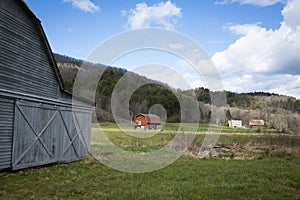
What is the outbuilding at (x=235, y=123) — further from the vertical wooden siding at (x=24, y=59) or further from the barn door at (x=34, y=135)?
the barn door at (x=34, y=135)

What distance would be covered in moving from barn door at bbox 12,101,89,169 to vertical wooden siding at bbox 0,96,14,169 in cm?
19

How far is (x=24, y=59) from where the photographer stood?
12.0m

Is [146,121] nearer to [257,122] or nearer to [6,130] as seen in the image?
[257,122]

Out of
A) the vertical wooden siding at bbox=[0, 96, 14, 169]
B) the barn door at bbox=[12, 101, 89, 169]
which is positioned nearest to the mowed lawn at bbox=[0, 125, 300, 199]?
the vertical wooden siding at bbox=[0, 96, 14, 169]

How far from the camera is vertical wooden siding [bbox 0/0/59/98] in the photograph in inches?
428

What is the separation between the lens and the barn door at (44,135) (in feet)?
35.9

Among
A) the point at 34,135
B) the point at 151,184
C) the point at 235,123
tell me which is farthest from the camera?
the point at 235,123

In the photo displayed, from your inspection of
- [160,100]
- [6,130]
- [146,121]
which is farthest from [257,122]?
[6,130]

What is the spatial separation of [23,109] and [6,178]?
2.81 metres

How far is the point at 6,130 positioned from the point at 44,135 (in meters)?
2.33

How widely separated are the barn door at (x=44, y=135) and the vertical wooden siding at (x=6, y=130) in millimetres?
186


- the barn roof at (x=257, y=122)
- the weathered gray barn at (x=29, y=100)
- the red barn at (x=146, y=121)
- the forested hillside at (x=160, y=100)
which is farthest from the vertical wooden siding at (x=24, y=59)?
the barn roof at (x=257, y=122)

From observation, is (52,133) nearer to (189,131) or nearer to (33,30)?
(33,30)

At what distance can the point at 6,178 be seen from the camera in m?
9.28
